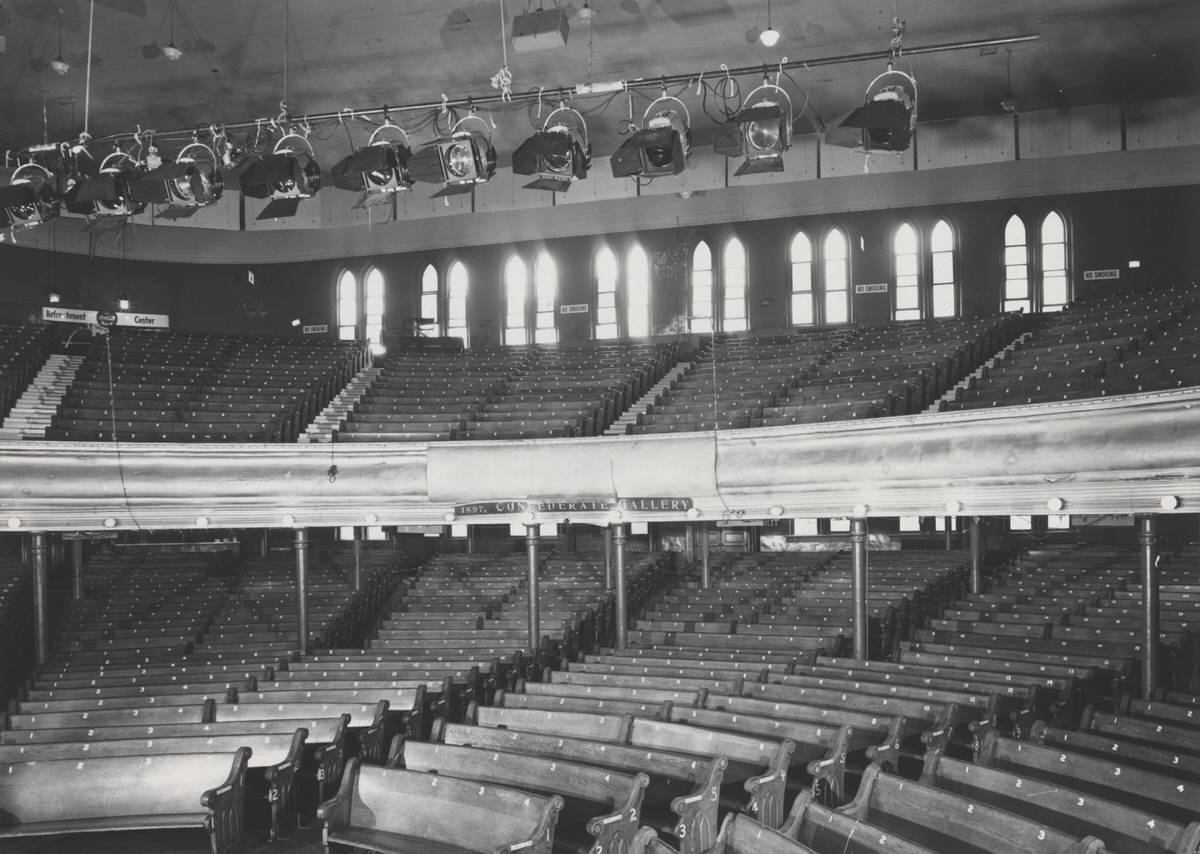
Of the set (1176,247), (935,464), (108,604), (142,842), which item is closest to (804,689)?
(935,464)

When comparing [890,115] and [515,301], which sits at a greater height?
[515,301]

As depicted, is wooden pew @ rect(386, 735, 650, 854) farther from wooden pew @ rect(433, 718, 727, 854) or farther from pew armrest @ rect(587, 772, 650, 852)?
wooden pew @ rect(433, 718, 727, 854)

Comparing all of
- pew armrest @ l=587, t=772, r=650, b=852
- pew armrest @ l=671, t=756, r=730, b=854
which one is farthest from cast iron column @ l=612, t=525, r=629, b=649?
pew armrest @ l=587, t=772, r=650, b=852

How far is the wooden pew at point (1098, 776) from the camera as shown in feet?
20.8

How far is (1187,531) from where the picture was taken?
1928cm

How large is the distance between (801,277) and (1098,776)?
16.9 metres

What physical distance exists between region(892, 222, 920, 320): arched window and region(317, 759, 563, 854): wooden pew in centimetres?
1687

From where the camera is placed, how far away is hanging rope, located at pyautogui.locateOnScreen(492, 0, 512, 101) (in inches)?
471

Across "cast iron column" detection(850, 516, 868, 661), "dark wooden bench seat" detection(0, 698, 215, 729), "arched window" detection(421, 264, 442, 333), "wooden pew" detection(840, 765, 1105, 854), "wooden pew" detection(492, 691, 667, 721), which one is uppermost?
"arched window" detection(421, 264, 442, 333)

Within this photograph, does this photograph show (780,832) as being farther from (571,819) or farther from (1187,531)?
(1187,531)

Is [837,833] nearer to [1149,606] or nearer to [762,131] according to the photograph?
[1149,606]

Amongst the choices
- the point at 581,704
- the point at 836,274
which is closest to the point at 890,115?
the point at 581,704

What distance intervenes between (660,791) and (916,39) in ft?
42.7

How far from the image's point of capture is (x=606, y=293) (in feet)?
78.2
